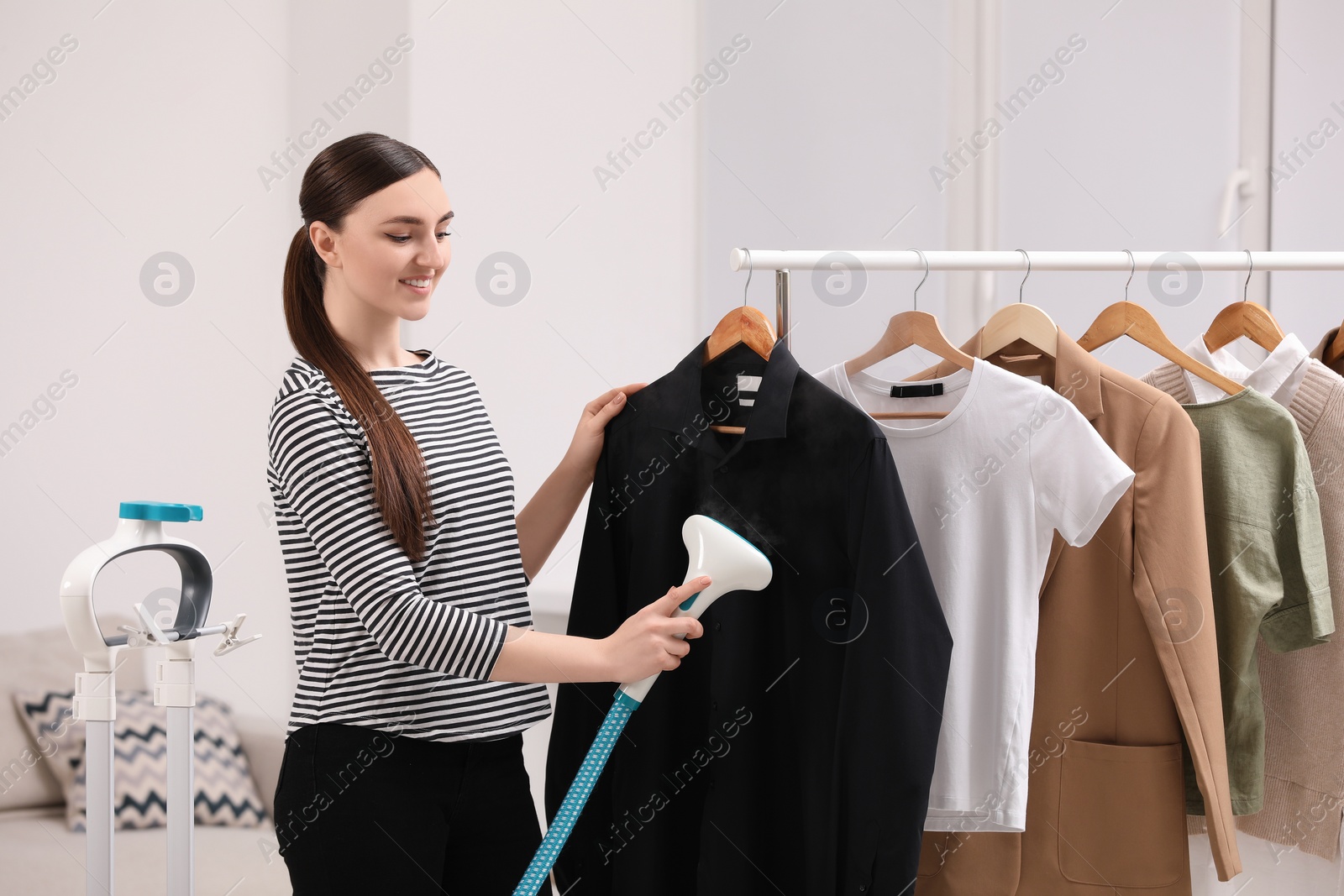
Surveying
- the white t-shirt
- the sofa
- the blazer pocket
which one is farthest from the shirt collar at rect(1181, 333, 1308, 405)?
the sofa

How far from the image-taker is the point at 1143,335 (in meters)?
1.49

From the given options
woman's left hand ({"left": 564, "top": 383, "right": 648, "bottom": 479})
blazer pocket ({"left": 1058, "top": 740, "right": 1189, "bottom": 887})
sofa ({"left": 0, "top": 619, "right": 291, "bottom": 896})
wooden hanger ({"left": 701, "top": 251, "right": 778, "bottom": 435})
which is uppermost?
wooden hanger ({"left": 701, "top": 251, "right": 778, "bottom": 435})

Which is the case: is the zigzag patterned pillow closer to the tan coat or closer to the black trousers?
the black trousers

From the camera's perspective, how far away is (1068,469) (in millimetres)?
1285

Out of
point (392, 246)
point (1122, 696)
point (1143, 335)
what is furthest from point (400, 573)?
point (1143, 335)

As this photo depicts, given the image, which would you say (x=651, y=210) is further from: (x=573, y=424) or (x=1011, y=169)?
(x=1011, y=169)

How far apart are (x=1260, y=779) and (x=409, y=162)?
4.71ft

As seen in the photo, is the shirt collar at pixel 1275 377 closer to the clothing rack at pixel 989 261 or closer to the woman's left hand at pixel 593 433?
the clothing rack at pixel 989 261

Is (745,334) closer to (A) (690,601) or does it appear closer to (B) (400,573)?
(A) (690,601)

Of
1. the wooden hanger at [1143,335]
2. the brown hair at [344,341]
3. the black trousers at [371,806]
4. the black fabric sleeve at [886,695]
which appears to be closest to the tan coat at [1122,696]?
the wooden hanger at [1143,335]

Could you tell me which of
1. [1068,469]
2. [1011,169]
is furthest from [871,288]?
[1068,469]

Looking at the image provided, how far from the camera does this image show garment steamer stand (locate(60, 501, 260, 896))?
48.6 inches

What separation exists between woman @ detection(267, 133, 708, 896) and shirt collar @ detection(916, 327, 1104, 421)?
0.64 metres

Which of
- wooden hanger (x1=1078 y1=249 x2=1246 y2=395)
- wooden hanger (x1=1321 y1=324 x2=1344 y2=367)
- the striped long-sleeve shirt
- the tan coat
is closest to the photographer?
the striped long-sleeve shirt
